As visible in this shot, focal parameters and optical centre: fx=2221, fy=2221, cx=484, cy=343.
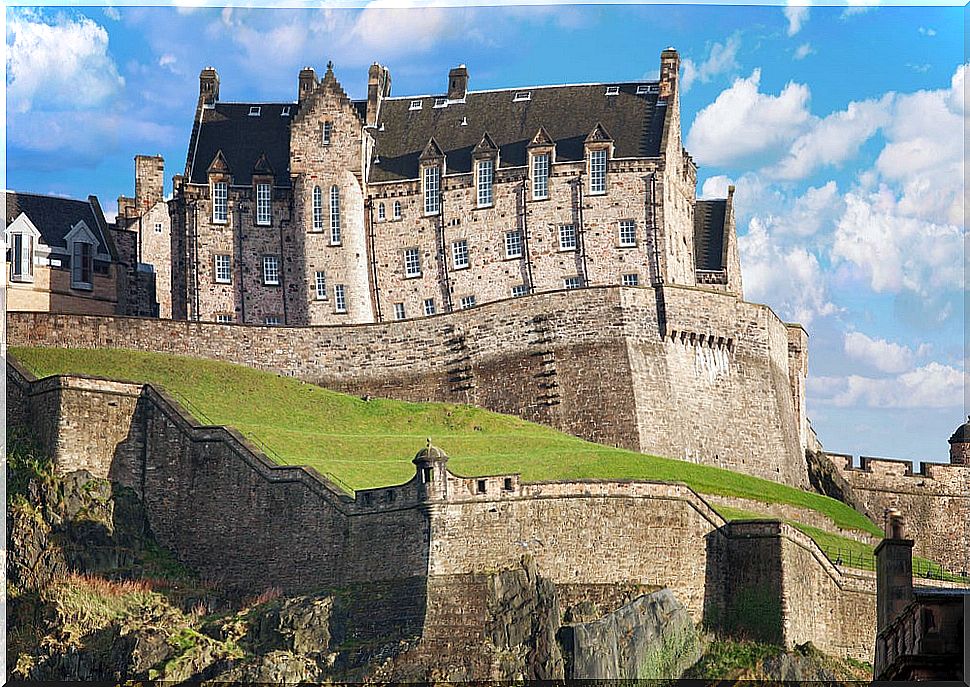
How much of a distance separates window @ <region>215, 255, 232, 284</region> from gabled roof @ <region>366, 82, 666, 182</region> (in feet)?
18.4

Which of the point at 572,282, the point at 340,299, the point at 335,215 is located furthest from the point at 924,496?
the point at 335,215

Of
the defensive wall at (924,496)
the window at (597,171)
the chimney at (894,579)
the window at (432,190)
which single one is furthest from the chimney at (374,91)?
the chimney at (894,579)

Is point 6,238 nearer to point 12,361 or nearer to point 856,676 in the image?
point 12,361

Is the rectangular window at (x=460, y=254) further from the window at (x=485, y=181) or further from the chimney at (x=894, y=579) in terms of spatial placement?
the chimney at (x=894, y=579)

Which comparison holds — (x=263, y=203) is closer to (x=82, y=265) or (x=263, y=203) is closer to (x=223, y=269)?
(x=223, y=269)

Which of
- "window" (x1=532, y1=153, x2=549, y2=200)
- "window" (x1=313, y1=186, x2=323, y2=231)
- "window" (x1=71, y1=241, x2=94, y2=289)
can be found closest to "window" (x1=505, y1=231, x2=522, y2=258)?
"window" (x1=532, y1=153, x2=549, y2=200)

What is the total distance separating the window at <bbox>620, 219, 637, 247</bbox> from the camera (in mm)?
70375

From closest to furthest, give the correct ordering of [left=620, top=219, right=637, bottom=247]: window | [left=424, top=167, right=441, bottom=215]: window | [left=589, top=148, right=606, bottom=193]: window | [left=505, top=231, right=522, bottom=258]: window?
[left=620, top=219, right=637, bottom=247]: window < [left=589, top=148, right=606, bottom=193]: window < [left=505, top=231, right=522, bottom=258]: window < [left=424, top=167, right=441, bottom=215]: window

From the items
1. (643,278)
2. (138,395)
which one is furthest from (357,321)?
(138,395)

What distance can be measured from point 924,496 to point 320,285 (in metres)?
20.6

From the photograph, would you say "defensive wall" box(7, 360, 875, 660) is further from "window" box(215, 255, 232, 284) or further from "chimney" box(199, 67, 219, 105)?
"chimney" box(199, 67, 219, 105)

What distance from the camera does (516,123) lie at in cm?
7406

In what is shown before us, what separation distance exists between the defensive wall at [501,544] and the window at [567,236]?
58.3 ft

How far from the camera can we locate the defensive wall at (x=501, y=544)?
172 feet
